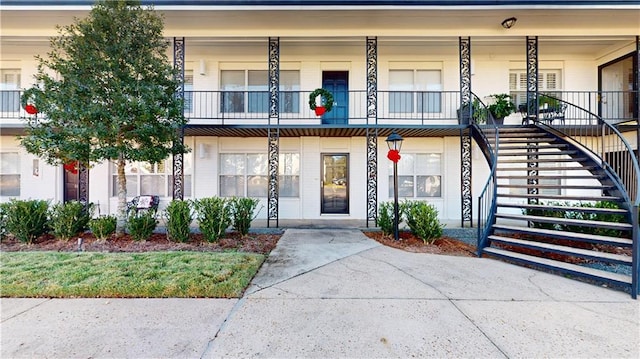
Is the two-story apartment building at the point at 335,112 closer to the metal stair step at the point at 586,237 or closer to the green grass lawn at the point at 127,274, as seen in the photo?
the metal stair step at the point at 586,237

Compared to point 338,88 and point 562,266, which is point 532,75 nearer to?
point 338,88

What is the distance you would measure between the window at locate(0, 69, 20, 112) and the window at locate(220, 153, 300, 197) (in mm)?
7240

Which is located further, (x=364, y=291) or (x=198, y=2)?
(x=198, y=2)

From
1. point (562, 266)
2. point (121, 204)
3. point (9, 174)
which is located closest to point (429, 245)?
point (562, 266)

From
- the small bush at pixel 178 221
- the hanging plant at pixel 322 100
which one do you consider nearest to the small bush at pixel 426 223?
the hanging plant at pixel 322 100

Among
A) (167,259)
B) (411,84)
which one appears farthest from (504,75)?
(167,259)

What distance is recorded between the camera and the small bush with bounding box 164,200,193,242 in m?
6.06

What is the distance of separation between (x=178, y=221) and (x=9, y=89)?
372 inches

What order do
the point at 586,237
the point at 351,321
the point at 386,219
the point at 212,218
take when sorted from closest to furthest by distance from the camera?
the point at 351,321 < the point at 586,237 < the point at 212,218 < the point at 386,219

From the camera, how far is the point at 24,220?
5891mm

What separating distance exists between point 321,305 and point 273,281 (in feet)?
3.33

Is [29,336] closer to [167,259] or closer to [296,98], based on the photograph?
[167,259]

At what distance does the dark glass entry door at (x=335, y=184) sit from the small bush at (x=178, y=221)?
15.7 ft

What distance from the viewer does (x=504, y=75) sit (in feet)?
31.3
